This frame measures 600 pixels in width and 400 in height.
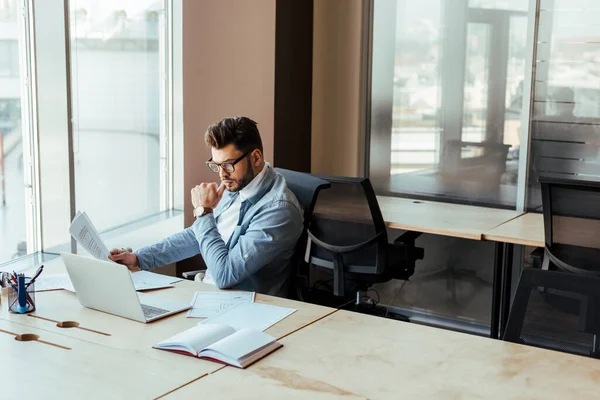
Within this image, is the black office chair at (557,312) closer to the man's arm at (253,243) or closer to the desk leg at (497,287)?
the man's arm at (253,243)

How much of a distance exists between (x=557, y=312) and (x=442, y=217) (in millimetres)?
2032

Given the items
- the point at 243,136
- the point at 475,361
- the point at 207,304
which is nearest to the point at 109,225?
the point at 243,136

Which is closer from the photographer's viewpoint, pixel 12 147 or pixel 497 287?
pixel 12 147

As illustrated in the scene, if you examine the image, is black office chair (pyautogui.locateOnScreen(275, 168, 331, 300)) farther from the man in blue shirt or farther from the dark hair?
the dark hair

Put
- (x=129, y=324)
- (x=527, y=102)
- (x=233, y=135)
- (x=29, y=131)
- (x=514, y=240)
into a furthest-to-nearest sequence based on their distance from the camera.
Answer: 1. (x=527, y=102)
2. (x=29, y=131)
3. (x=514, y=240)
4. (x=233, y=135)
5. (x=129, y=324)

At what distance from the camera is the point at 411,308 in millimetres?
4828

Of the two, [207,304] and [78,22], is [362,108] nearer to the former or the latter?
[78,22]

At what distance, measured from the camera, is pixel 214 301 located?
8.07 feet

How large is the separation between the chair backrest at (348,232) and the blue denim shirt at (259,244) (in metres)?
0.61

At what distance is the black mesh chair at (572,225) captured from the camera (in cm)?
324

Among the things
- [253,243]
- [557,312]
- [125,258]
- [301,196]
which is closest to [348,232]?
[301,196]

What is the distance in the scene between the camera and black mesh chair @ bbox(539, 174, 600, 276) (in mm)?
3242

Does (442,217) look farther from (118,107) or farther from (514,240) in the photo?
(118,107)

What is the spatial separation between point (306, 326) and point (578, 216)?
167cm
